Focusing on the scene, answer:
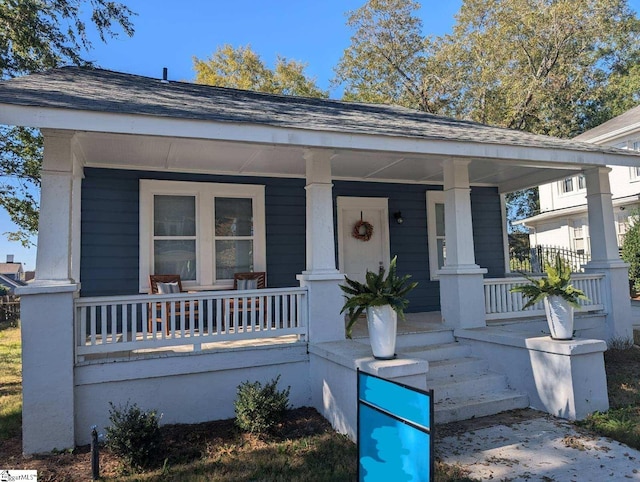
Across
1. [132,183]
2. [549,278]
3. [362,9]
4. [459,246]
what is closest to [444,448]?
[549,278]

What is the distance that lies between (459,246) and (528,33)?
50.6 feet

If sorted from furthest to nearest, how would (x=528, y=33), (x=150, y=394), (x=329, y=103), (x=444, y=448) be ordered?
(x=528, y=33) → (x=329, y=103) → (x=150, y=394) → (x=444, y=448)

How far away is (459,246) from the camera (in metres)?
5.57

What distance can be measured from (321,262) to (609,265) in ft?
15.1

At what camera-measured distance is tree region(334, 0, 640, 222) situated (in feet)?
54.7

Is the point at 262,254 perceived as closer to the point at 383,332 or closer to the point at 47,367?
the point at 383,332

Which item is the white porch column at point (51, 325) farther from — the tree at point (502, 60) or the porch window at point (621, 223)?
the tree at point (502, 60)

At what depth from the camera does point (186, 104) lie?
15.4ft

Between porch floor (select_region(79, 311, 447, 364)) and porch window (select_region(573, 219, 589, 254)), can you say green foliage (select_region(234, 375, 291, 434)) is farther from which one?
porch window (select_region(573, 219, 589, 254))

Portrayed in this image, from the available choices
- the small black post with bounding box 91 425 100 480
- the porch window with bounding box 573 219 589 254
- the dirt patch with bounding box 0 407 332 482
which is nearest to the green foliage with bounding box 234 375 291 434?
the dirt patch with bounding box 0 407 332 482

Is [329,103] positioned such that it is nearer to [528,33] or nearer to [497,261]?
[497,261]

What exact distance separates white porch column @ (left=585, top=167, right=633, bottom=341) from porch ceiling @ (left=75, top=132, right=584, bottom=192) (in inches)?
24.4

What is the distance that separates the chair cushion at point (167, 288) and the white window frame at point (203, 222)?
1.08 ft

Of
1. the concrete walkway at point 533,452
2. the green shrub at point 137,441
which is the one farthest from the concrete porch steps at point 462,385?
the green shrub at point 137,441
